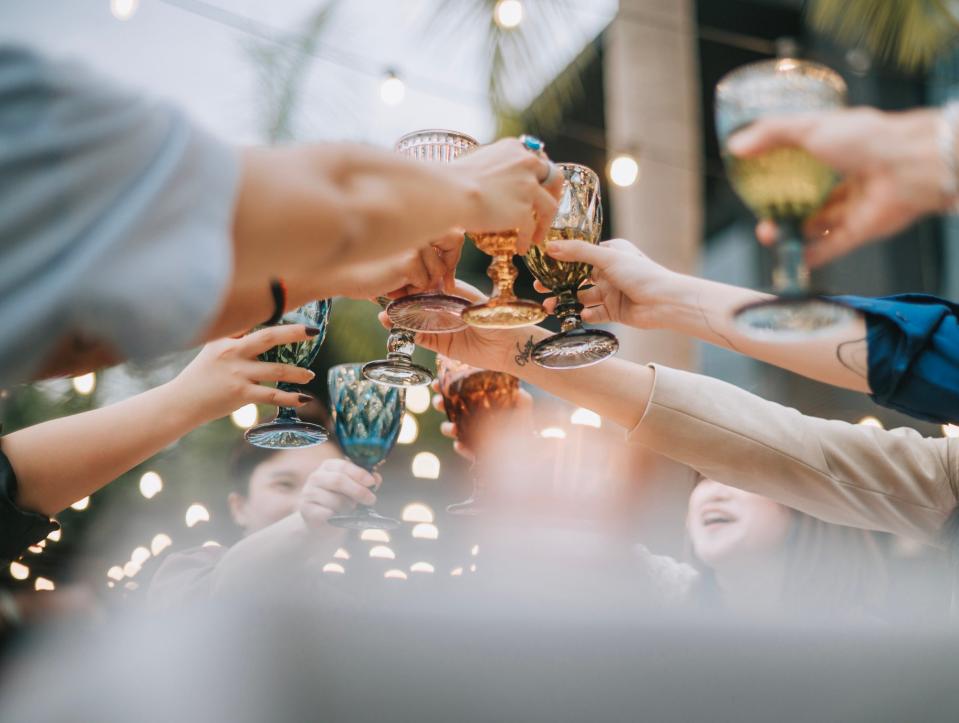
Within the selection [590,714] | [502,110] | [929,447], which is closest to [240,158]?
[590,714]

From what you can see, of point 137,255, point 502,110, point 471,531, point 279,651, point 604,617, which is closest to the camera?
point 137,255

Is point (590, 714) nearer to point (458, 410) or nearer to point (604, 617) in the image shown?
point (604, 617)

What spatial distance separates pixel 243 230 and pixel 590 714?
2.82ft

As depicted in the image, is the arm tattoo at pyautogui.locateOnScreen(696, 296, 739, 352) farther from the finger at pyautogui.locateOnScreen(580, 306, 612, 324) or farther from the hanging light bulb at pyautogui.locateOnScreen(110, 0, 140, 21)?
the hanging light bulb at pyautogui.locateOnScreen(110, 0, 140, 21)

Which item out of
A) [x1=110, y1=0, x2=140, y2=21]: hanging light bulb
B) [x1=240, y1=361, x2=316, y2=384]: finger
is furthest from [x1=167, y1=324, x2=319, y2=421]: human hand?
[x1=110, y1=0, x2=140, y2=21]: hanging light bulb

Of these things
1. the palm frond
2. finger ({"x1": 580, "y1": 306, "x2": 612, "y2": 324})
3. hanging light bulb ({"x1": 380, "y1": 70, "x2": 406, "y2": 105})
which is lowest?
finger ({"x1": 580, "y1": 306, "x2": 612, "y2": 324})

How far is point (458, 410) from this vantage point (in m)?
1.69

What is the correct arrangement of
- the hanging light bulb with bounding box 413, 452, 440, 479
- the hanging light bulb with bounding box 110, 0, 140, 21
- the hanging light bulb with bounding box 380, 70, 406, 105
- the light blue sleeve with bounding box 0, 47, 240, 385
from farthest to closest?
the hanging light bulb with bounding box 380, 70, 406, 105, the hanging light bulb with bounding box 110, 0, 140, 21, the hanging light bulb with bounding box 413, 452, 440, 479, the light blue sleeve with bounding box 0, 47, 240, 385

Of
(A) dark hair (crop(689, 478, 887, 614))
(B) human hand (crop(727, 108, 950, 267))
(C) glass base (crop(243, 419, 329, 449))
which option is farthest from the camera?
(A) dark hair (crop(689, 478, 887, 614))

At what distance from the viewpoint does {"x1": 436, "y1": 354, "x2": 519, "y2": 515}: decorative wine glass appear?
1633 mm

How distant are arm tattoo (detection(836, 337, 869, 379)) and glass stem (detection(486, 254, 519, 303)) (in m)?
0.50

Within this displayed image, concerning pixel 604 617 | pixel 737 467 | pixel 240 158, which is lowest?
pixel 604 617

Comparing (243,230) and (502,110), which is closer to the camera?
(243,230)

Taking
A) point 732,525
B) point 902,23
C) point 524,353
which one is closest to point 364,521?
point 524,353
